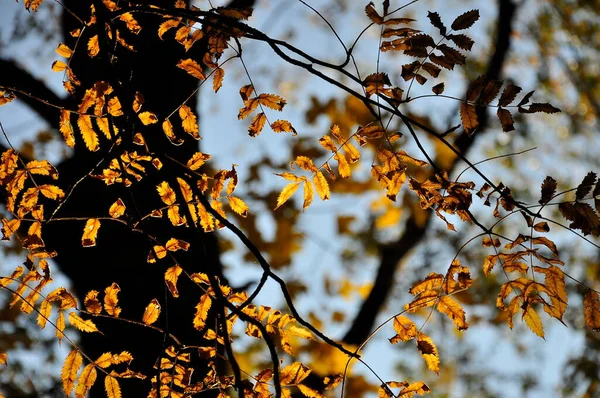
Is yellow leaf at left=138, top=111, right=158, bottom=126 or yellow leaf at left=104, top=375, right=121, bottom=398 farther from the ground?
yellow leaf at left=138, top=111, right=158, bottom=126

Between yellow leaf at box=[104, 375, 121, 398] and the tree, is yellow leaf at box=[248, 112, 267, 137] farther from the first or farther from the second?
yellow leaf at box=[104, 375, 121, 398]

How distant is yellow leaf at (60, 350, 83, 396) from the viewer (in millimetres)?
1195

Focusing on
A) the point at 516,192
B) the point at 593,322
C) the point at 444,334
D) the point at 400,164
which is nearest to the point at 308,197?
the point at 400,164

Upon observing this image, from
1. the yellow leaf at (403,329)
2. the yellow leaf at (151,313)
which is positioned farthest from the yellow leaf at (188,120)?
the yellow leaf at (403,329)

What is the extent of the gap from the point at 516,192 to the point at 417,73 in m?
6.26

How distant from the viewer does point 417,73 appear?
45.6 inches

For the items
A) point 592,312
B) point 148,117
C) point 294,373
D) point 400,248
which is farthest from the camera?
point 400,248

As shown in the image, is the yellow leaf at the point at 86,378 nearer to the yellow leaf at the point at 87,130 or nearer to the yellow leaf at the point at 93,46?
the yellow leaf at the point at 87,130

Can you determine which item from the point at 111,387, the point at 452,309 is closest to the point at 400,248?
the point at 452,309

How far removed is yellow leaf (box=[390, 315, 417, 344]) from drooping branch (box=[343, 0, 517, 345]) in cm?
178

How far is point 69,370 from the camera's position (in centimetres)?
120

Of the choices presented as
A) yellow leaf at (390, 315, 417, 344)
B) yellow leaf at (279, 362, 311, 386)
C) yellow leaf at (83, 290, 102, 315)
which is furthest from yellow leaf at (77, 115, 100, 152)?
yellow leaf at (390, 315, 417, 344)

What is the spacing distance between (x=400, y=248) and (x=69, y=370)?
2654 millimetres

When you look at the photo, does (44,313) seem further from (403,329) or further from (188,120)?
(403,329)
